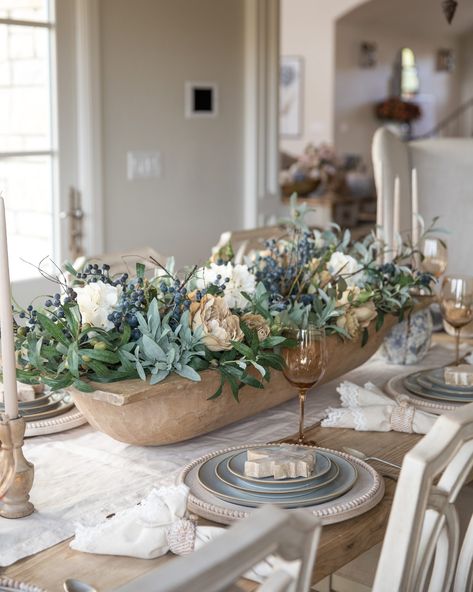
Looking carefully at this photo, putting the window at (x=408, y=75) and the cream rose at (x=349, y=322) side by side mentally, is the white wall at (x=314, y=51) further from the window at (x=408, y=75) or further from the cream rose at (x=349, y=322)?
the cream rose at (x=349, y=322)

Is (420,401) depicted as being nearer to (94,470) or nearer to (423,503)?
(94,470)

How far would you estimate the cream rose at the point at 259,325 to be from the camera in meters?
1.52

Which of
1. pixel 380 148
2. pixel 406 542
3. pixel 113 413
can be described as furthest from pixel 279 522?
pixel 380 148

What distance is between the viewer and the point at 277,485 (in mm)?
1249

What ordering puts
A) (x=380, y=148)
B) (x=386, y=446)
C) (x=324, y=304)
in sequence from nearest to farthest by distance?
1. (x=386, y=446)
2. (x=324, y=304)
3. (x=380, y=148)

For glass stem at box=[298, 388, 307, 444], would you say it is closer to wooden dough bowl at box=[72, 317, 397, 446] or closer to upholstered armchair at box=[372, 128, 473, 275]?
wooden dough bowl at box=[72, 317, 397, 446]

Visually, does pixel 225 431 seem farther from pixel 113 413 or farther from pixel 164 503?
pixel 164 503

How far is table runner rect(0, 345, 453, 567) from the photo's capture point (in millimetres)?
1211

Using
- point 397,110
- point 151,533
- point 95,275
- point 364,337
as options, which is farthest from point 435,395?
point 397,110

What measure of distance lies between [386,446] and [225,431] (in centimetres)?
28

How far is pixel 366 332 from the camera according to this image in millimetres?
1819

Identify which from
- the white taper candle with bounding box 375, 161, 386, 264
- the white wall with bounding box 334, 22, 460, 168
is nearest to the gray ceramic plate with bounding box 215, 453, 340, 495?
the white taper candle with bounding box 375, 161, 386, 264

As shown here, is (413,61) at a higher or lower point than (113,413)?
higher

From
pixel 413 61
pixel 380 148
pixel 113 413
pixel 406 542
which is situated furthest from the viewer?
pixel 413 61
